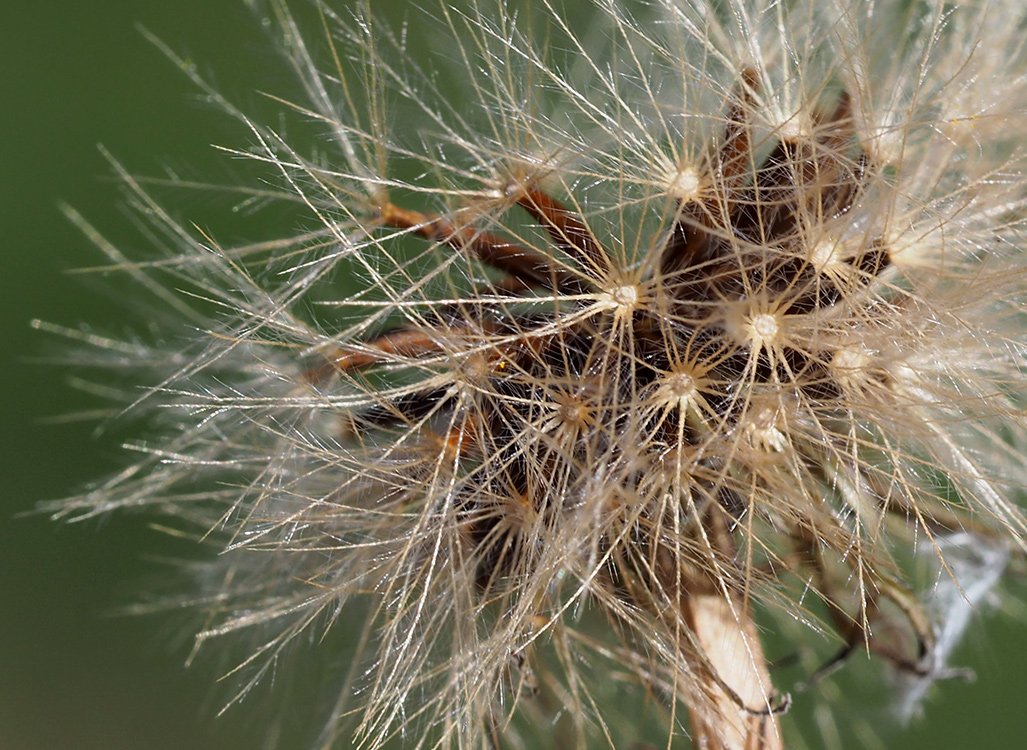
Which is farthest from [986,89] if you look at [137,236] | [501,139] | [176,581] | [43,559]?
[43,559]

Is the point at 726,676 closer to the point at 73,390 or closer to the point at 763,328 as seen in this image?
the point at 763,328

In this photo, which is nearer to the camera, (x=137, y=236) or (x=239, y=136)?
(x=239, y=136)

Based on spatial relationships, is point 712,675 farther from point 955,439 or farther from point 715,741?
point 955,439

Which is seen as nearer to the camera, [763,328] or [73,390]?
[763,328]

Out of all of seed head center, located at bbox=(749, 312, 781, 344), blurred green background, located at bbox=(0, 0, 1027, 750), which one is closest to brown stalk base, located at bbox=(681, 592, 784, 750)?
seed head center, located at bbox=(749, 312, 781, 344)

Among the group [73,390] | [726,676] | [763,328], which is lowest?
[73,390]

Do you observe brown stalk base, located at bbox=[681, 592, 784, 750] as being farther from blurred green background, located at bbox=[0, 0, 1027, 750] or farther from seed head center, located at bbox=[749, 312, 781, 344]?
blurred green background, located at bbox=[0, 0, 1027, 750]

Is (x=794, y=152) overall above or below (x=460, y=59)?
below

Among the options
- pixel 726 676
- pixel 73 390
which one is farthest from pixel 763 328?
pixel 73 390
